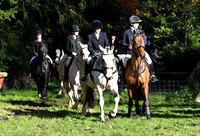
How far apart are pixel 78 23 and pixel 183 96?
31.2 ft

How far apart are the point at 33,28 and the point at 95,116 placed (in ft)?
41.8

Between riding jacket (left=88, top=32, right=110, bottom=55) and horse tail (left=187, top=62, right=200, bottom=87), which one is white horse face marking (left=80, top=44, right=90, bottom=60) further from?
horse tail (left=187, top=62, right=200, bottom=87)

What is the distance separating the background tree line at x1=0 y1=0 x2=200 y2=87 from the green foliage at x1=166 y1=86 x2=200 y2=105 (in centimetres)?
501

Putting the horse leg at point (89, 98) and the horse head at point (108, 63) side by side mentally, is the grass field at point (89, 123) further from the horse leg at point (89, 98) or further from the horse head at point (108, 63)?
the horse head at point (108, 63)

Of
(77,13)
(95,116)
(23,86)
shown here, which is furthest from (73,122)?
(77,13)

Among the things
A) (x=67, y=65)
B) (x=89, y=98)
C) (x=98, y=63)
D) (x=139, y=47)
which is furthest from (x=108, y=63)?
(x=67, y=65)

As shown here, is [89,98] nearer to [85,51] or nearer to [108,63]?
[85,51]

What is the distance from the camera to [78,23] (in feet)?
77.4

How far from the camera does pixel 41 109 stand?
45.8ft

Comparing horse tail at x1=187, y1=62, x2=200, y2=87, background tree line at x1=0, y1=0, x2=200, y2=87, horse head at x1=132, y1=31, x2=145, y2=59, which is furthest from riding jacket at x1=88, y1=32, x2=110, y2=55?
background tree line at x1=0, y1=0, x2=200, y2=87

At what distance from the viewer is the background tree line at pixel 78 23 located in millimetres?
21562

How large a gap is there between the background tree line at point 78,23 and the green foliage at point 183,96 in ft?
16.4

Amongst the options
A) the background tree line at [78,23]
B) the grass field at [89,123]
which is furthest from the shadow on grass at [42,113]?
the background tree line at [78,23]

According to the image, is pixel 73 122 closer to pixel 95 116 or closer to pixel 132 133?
pixel 95 116
